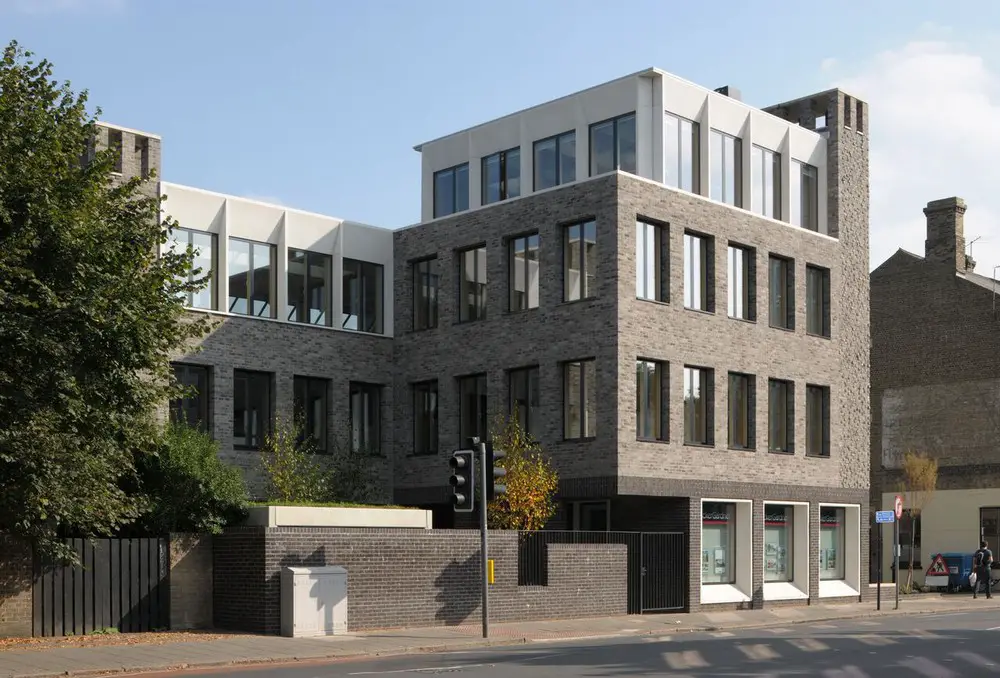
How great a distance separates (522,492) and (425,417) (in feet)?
22.7

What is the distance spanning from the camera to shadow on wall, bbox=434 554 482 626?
28.5 metres

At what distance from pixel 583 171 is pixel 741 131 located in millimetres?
4744

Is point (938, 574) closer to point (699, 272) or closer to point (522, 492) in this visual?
point (699, 272)

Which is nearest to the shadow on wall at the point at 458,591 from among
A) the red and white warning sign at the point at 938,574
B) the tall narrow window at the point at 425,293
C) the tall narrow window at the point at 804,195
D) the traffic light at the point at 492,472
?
the traffic light at the point at 492,472

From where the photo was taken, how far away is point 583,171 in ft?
124

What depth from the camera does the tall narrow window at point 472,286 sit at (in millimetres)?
38062

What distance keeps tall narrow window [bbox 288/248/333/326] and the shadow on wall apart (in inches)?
448

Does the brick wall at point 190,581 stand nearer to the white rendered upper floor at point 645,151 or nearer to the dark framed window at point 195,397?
the dark framed window at point 195,397

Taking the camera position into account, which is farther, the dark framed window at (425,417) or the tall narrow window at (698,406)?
the dark framed window at (425,417)

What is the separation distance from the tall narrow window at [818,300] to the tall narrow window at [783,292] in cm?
105

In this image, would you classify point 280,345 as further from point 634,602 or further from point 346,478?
point 634,602

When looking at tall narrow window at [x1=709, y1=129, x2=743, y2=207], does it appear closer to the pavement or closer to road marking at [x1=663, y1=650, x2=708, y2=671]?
the pavement

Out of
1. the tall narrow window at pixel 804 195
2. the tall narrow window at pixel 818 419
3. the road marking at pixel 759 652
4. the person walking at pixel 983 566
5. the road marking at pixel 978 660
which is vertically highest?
the tall narrow window at pixel 804 195

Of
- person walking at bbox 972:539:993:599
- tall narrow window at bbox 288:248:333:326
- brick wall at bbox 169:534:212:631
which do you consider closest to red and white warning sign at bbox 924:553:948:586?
person walking at bbox 972:539:993:599
